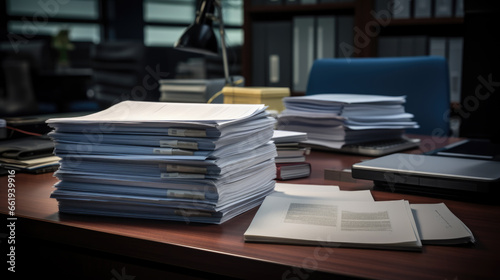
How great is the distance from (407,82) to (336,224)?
138cm

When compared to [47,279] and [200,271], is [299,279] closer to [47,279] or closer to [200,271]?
[200,271]

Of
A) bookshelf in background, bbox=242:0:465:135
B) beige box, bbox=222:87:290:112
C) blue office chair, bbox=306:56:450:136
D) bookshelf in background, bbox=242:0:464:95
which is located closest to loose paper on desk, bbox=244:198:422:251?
beige box, bbox=222:87:290:112

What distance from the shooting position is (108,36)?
7414 mm

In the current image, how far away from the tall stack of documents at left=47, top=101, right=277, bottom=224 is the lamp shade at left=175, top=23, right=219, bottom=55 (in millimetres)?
795

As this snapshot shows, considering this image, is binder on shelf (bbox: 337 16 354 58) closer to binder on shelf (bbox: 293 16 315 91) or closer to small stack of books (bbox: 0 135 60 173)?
binder on shelf (bbox: 293 16 315 91)

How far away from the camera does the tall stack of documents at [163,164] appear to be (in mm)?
738

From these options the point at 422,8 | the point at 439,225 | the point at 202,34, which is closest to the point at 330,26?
the point at 422,8

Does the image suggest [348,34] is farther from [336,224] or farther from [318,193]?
[336,224]

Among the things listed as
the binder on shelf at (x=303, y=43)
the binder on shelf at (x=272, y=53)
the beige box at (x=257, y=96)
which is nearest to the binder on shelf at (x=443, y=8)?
the binder on shelf at (x=303, y=43)

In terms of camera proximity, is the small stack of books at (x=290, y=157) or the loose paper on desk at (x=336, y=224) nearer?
the loose paper on desk at (x=336, y=224)

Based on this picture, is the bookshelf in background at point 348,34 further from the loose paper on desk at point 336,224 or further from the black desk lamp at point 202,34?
the loose paper on desk at point 336,224

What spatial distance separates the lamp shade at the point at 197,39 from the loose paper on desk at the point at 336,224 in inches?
35.9

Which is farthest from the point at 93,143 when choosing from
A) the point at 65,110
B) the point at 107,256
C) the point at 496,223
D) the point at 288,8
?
the point at 65,110

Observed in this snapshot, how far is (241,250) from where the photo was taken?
63 centimetres
